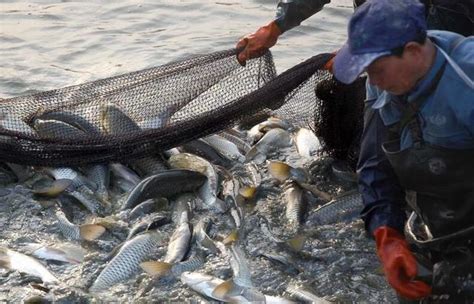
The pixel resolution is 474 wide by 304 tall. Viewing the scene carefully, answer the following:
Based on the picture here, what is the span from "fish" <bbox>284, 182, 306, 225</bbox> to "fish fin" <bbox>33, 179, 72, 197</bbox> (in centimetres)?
178

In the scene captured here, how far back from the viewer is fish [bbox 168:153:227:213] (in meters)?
5.89

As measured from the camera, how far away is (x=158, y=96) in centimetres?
645

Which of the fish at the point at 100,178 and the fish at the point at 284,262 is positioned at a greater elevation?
the fish at the point at 100,178

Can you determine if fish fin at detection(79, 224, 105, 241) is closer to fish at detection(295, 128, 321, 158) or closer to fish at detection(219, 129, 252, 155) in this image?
fish at detection(219, 129, 252, 155)

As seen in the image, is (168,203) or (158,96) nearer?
(168,203)

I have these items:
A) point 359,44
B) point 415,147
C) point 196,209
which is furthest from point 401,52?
point 196,209

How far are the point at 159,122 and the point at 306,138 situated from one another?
1393 millimetres

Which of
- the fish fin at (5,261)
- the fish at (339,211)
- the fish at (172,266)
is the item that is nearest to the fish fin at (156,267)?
the fish at (172,266)

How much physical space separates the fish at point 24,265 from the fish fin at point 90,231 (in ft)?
1.32

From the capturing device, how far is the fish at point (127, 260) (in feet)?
16.3

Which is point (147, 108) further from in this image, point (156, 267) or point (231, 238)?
point (156, 267)

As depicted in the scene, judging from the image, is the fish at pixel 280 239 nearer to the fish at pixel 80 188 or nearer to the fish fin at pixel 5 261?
the fish at pixel 80 188

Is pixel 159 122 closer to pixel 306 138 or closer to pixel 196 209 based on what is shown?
pixel 196 209

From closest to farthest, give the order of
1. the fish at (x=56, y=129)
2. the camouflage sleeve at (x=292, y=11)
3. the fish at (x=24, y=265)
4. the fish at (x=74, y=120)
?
the fish at (x=24, y=265) < the camouflage sleeve at (x=292, y=11) < the fish at (x=56, y=129) < the fish at (x=74, y=120)
